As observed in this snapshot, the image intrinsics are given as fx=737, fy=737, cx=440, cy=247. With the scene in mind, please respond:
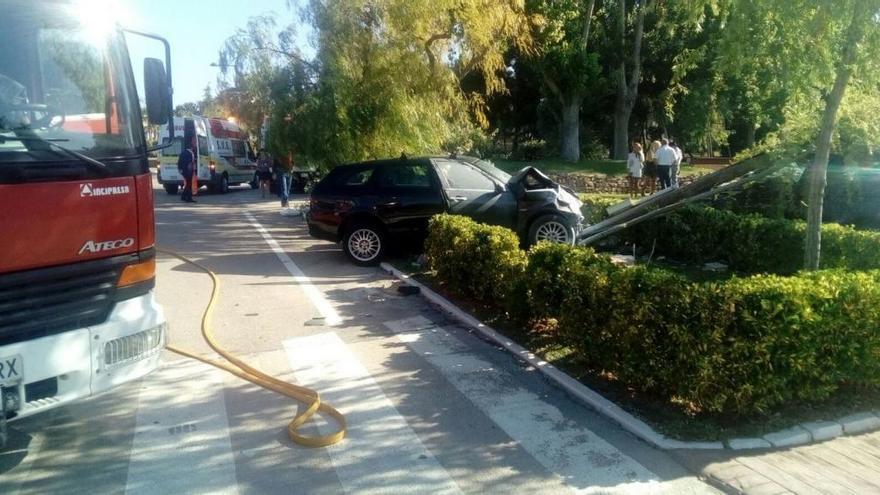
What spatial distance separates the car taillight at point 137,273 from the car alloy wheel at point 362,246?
7.00 metres

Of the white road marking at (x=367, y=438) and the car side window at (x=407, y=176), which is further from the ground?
the car side window at (x=407, y=176)

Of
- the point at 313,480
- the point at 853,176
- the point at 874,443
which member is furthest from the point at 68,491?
the point at 853,176

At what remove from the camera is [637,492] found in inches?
168

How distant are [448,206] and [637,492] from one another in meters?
7.91

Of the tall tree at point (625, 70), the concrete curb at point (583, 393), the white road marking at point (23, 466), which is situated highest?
the tall tree at point (625, 70)

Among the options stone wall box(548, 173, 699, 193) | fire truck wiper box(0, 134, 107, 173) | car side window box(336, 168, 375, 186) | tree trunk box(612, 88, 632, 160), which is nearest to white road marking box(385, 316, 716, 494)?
fire truck wiper box(0, 134, 107, 173)

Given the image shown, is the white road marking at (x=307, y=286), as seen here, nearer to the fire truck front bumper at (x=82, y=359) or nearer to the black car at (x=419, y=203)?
the black car at (x=419, y=203)

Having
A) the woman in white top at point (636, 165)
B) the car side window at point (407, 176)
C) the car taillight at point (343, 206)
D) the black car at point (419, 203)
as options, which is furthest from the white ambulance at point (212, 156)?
the car side window at point (407, 176)

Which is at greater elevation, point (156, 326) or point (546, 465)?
point (156, 326)

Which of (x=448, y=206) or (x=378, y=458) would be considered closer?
(x=378, y=458)

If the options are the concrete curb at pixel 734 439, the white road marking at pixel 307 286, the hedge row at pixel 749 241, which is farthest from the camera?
the hedge row at pixel 749 241

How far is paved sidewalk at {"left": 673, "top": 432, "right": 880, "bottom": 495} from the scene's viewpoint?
14.0 feet

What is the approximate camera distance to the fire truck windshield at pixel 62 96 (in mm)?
4262

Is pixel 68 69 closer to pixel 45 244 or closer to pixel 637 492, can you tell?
pixel 45 244
